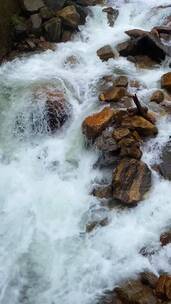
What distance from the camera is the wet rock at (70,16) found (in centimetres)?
1097

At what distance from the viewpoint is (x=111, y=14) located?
11.9 m

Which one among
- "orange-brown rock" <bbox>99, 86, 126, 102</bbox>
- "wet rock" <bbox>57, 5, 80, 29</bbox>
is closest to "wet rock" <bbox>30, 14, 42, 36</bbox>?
"wet rock" <bbox>57, 5, 80, 29</bbox>

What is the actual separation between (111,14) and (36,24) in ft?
7.28

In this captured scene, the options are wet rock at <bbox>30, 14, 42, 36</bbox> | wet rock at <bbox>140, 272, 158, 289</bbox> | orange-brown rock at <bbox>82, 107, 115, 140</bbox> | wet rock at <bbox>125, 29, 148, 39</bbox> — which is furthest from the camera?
wet rock at <bbox>30, 14, 42, 36</bbox>

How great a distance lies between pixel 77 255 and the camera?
20.9 feet

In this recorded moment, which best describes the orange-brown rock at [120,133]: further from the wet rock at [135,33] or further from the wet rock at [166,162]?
the wet rock at [135,33]

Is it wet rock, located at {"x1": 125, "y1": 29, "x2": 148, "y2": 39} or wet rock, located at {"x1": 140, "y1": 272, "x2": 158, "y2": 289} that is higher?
wet rock, located at {"x1": 125, "y1": 29, "x2": 148, "y2": 39}

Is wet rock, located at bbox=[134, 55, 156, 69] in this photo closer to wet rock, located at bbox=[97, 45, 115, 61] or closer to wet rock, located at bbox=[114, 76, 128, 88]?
wet rock, located at bbox=[97, 45, 115, 61]

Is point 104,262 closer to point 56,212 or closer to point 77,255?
point 77,255

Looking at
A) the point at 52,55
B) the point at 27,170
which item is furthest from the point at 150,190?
the point at 52,55

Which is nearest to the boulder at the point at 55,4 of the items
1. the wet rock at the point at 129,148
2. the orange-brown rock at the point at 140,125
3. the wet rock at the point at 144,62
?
the wet rock at the point at 144,62

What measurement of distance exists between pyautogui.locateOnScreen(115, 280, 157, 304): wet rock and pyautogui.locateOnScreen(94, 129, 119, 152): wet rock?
2383mm

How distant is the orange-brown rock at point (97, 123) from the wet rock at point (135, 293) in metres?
2.83

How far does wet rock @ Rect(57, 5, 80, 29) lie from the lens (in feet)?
36.0
